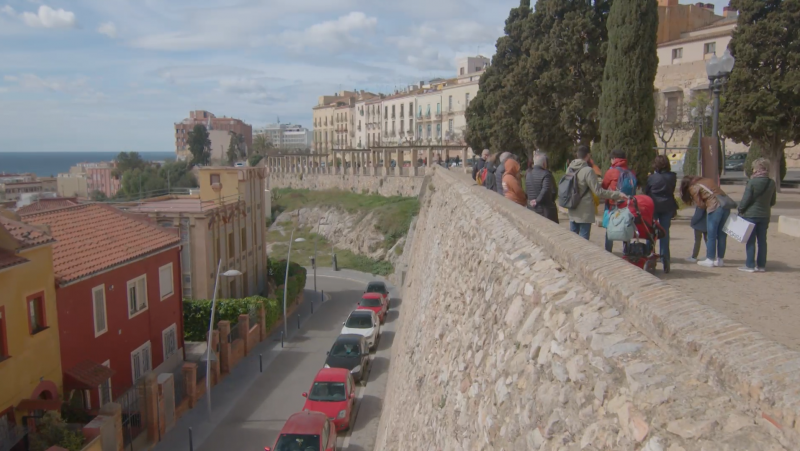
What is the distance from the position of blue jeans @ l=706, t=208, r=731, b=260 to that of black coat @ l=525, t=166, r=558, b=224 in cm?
227

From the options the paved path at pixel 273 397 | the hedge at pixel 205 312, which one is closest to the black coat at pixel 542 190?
the paved path at pixel 273 397

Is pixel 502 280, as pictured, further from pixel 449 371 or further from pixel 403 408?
pixel 403 408

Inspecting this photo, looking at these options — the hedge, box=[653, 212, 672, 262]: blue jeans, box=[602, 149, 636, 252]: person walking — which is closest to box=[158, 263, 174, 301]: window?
the hedge

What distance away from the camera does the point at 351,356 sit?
1964 centimetres

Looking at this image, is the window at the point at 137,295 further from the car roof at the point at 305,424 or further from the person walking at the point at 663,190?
the person walking at the point at 663,190

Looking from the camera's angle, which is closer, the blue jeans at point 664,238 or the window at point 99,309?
the blue jeans at point 664,238

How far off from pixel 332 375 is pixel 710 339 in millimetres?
15036

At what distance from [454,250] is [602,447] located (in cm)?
666

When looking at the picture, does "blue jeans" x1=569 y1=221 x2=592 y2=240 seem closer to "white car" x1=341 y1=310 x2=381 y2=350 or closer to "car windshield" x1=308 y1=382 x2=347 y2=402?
"car windshield" x1=308 y1=382 x2=347 y2=402

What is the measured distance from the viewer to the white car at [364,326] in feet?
75.4

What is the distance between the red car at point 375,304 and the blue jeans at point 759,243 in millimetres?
20071

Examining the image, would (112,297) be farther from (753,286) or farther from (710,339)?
(710,339)

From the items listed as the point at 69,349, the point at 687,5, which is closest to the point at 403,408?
the point at 69,349

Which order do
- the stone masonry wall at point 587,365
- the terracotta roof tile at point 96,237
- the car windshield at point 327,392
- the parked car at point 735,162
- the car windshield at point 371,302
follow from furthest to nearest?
the parked car at point 735,162
the car windshield at point 371,302
the car windshield at point 327,392
the terracotta roof tile at point 96,237
the stone masonry wall at point 587,365
